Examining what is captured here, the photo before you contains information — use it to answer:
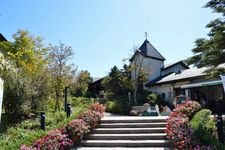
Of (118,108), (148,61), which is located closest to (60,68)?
(118,108)

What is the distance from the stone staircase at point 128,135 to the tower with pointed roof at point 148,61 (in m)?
20.2

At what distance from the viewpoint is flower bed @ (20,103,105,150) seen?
1030cm

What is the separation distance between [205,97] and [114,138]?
16.7m

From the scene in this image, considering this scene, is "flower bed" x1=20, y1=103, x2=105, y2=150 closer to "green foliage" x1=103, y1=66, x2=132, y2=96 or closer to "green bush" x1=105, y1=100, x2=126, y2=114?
"green bush" x1=105, y1=100, x2=126, y2=114

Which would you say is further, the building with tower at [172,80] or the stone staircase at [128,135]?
the building with tower at [172,80]

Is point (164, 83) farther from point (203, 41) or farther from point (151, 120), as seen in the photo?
point (151, 120)

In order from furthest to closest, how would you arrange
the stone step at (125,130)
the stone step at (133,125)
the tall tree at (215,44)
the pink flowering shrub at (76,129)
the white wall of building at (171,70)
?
the white wall of building at (171,70), the tall tree at (215,44), the stone step at (133,125), the stone step at (125,130), the pink flowering shrub at (76,129)

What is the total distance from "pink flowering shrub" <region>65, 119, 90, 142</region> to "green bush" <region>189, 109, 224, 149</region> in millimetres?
4041

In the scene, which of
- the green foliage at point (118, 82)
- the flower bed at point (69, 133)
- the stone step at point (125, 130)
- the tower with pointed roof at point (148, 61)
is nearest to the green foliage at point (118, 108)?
the green foliage at point (118, 82)

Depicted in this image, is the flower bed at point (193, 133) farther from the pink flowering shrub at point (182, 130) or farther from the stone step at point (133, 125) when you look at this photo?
the stone step at point (133, 125)

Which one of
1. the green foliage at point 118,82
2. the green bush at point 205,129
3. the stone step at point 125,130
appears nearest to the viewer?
the green bush at point 205,129

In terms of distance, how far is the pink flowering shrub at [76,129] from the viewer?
37.7 ft

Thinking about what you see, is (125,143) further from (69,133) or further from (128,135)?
(69,133)

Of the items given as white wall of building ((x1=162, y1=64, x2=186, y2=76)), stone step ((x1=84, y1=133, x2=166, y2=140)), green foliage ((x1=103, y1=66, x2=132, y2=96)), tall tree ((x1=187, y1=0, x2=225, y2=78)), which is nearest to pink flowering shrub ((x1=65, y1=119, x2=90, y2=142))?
stone step ((x1=84, y1=133, x2=166, y2=140))
